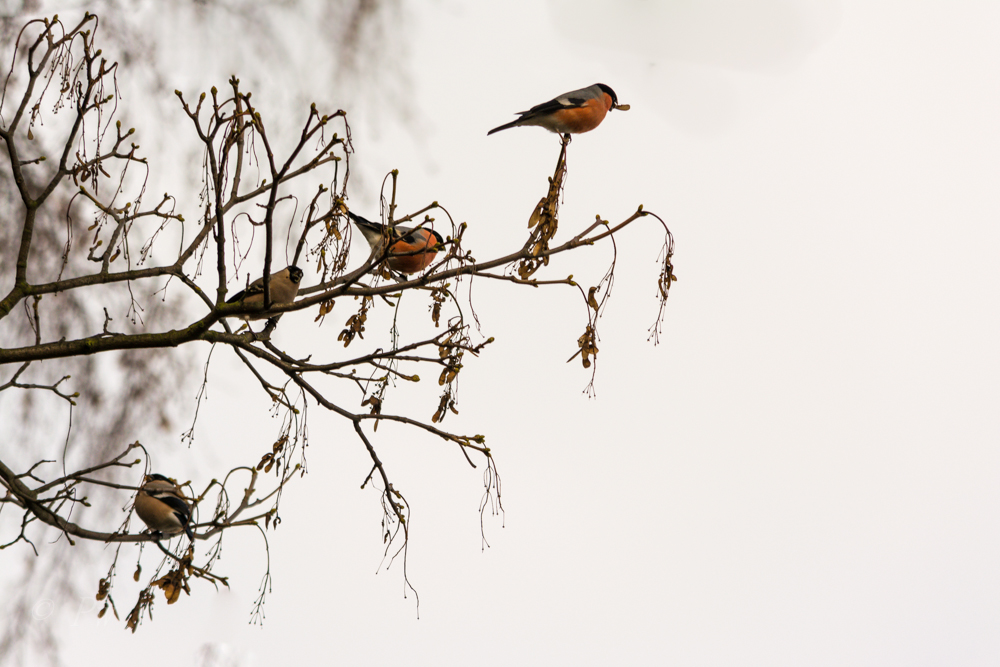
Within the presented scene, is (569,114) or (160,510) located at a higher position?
(569,114)

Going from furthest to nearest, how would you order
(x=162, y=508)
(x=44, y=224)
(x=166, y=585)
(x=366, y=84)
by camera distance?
(x=366, y=84)
(x=44, y=224)
(x=162, y=508)
(x=166, y=585)

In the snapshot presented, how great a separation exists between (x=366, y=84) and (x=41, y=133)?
0.80 metres

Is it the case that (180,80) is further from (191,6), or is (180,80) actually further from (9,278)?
(9,278)

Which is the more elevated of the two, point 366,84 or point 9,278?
point 366,84

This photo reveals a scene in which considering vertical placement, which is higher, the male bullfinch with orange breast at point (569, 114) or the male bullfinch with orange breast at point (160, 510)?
the male bullfinch with orange breast at point (569, 114)

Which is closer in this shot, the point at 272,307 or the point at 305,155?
the point at 272,307

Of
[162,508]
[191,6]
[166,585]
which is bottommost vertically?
[166,585]

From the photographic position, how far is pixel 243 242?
6.55 ft

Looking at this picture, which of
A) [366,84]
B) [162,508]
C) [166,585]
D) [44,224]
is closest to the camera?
[166,585]

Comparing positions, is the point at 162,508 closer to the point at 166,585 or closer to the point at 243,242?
the point at 166,585

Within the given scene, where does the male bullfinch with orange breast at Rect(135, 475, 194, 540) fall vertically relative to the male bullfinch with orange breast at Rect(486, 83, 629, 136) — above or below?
below

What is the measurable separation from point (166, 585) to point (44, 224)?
124cm

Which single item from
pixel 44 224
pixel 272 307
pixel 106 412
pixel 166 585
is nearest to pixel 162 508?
pixel 166 585

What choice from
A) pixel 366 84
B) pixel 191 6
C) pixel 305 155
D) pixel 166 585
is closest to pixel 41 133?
pixel 191 6
